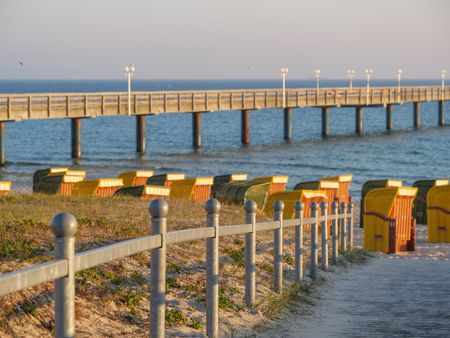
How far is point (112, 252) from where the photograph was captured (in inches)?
224

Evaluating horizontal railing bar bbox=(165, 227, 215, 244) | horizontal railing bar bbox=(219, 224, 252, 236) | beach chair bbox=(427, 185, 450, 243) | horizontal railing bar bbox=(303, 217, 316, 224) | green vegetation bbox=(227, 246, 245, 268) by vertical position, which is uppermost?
horizontal railing bar bbox=(165, 227, 215, 244)

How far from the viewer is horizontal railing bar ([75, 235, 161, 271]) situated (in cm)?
517

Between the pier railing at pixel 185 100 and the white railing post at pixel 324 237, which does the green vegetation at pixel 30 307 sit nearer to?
the white railing post at pixel 324 237

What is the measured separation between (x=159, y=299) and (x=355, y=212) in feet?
91.9

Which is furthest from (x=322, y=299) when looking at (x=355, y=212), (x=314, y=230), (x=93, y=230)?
(x=355, y=212)

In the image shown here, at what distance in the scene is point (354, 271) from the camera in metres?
13.9

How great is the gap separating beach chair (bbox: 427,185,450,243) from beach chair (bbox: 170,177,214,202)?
5749mm

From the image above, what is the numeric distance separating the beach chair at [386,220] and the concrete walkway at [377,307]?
6080 millimetres

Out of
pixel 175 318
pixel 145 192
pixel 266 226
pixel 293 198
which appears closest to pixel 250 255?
pixel 266 226

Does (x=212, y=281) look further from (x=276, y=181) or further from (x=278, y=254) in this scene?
(x=276, y=181)

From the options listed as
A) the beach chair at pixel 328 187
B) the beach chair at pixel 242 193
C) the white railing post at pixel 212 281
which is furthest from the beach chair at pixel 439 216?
the white railing post at pixel 212 281

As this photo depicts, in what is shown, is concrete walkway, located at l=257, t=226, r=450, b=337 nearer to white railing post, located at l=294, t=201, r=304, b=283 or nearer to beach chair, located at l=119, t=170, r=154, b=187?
white railing post, located at l=294, t=201, r=304, b=283

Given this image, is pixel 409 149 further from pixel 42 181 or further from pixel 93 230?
pixel 93 230

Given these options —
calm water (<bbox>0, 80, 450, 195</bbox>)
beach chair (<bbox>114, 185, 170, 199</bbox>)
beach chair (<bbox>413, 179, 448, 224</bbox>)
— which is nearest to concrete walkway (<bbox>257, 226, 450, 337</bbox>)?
beach chair (<bbox>114, 185, 170, 199</bbox>)
